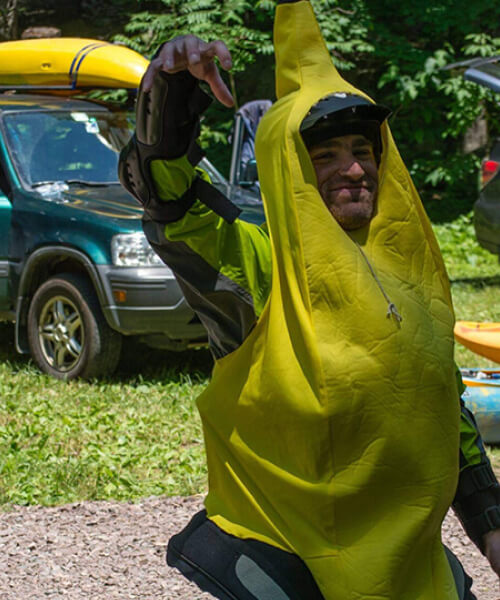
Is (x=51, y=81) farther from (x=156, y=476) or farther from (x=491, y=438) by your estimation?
(x=491, y=438)

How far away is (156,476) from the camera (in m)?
5.52

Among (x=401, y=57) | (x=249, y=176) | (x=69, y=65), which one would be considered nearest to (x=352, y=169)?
(x=249, y=176)

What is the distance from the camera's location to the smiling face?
2457 millimetres

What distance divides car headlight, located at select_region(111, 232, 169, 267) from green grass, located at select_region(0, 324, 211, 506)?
87cm

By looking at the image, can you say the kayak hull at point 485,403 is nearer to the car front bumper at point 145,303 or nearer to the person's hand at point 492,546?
the car front bumper at point 145,303

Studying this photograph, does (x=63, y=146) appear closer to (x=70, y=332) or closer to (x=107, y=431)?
(x=70, y=332)

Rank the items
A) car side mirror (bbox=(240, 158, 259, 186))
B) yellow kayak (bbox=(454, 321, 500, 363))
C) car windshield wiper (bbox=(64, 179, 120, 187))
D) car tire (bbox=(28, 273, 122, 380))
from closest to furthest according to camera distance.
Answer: yellow kayak (bbox=(454, 321, 500, 363))
car tire (bbox=(28, 273, 122, 380))
car windshield wiper (bbox=(64, 179, 120, 187))
car side mirror (bbox=(240, 158, 259, 186))

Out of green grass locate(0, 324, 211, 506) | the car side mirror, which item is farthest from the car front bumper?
the car side mirror

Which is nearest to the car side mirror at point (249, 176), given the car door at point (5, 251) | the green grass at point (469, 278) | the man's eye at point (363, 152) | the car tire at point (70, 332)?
the car tire at point (70, 332)

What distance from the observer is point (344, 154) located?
2518mm

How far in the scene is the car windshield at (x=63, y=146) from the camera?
7.89 meters

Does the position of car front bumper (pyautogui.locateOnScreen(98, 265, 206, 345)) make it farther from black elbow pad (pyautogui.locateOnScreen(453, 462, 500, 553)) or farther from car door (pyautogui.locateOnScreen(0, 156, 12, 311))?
black elbow pad (pyautogui.locateOnScreen(453, 462, 500, 553))

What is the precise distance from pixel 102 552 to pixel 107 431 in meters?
1.75

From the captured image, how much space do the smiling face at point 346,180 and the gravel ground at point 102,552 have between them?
2.16 meters
